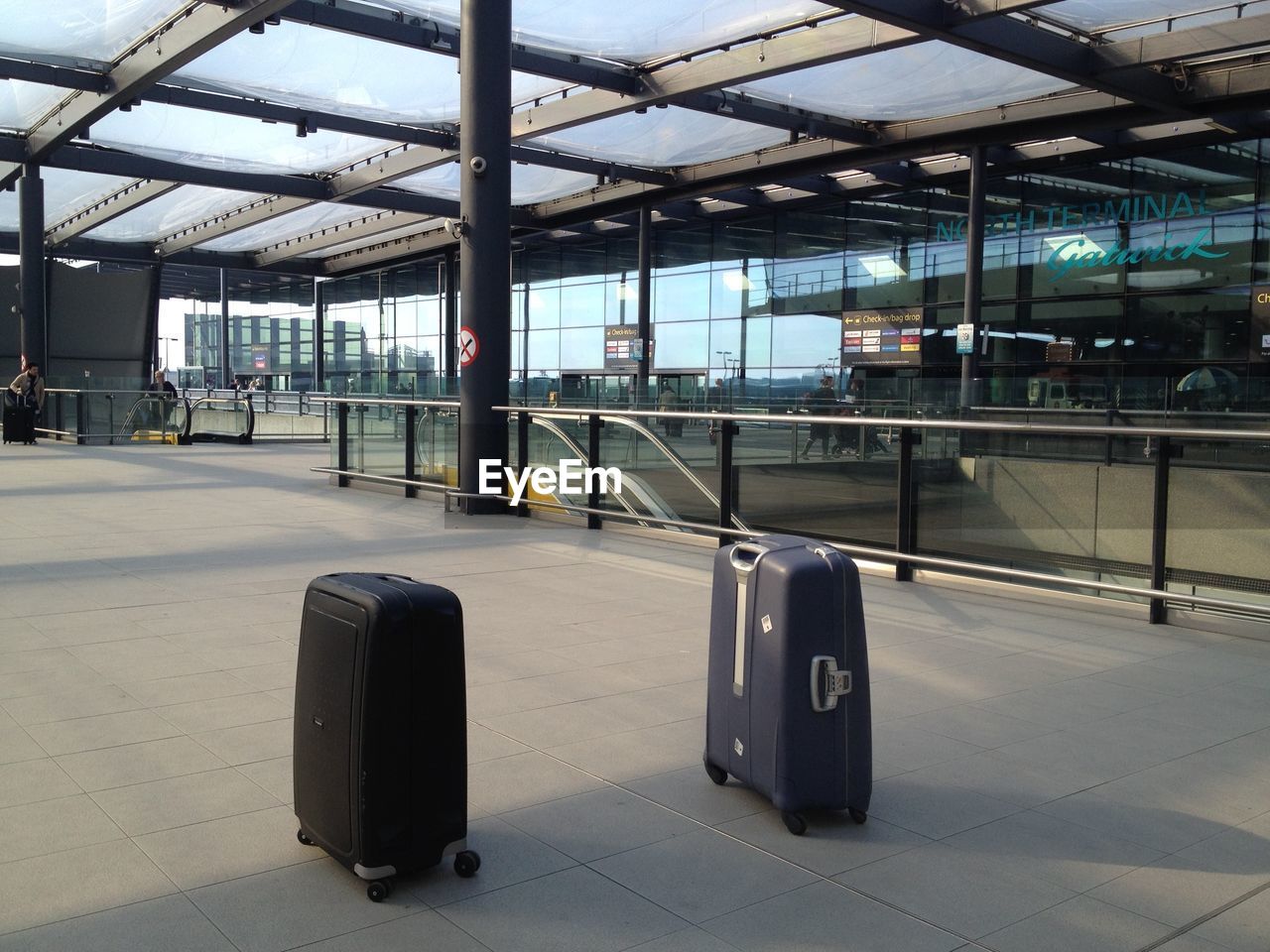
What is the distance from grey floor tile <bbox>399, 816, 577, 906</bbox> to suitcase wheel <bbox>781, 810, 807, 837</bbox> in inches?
25.7

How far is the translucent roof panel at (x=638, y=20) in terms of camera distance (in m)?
14.6

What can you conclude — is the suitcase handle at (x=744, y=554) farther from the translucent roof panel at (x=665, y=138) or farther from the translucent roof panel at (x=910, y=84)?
the translucent roof panel at (x=665, y=138)

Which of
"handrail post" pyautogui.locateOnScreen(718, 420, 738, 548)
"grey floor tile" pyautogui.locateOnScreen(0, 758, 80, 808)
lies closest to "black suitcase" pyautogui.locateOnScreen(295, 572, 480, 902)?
"grey floor tile" pyautogui.locateOnScreen(0, 758, 80, 808)

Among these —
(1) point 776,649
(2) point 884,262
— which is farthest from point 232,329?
(1) point 776,649

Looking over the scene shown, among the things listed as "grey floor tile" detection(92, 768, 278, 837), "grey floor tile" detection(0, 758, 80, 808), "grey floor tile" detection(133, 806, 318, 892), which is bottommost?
"grey floor tile" detection(133, 806, 318, 892)

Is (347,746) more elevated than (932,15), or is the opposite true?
(932,15)

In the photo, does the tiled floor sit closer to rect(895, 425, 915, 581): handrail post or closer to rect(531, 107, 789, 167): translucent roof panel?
rect(895, 425, 915, 581): handrail post

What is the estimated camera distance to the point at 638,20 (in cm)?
1521

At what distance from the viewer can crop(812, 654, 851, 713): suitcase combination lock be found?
3.19 m

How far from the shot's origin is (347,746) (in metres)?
2.77

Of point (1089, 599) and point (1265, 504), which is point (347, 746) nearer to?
point (1089, 599)

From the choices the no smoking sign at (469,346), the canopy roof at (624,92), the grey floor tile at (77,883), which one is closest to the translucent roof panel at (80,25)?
the canopy roof at (624,92)

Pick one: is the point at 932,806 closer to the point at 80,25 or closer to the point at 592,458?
the point at 592,458

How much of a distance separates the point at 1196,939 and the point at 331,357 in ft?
155
